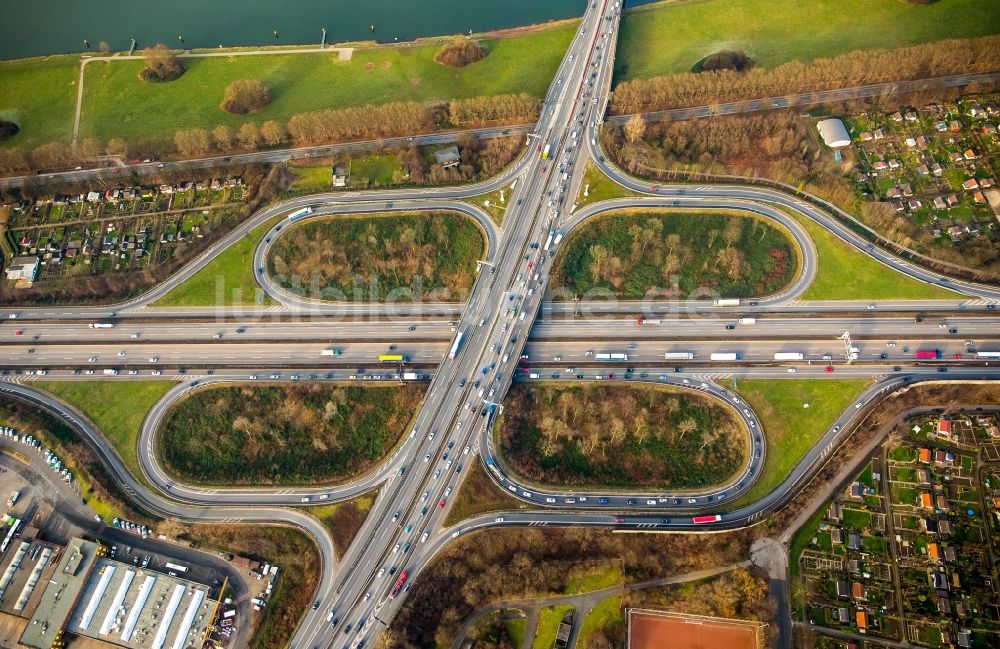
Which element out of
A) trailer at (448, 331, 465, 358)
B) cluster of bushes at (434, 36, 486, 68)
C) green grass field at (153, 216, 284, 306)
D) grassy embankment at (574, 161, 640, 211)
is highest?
cluster of bushes at (434, 36, 486, 68)

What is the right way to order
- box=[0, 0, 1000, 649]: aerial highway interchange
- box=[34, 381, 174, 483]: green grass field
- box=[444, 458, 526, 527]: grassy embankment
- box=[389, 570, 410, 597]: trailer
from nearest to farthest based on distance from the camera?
box=[389, 570, 410, 597]: trailer → box=[0, 0, 1000, 649]: aerial highway interchange → box=[444, 458, 526, 527]: grassy embankment → box=[34, 381, 174, 483]: green grass field

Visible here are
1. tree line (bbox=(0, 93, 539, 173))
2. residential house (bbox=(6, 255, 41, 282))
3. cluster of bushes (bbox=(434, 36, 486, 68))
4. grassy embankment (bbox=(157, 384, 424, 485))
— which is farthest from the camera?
cluster of bushes (bbox=(434, 36, 486, 68))

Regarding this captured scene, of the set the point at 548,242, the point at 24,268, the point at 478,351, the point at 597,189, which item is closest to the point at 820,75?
the point at 597,189

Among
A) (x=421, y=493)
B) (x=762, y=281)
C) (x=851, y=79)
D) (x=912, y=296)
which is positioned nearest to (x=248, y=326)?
(x=421, y=493)

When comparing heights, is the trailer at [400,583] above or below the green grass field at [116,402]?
below

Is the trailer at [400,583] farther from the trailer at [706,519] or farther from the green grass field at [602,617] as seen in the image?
the trailer at [706,519]

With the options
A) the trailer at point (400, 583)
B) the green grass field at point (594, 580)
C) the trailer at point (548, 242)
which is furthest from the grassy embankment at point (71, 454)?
the trailer at point (548, 242)

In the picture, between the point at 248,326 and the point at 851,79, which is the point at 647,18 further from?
the point at 248,326

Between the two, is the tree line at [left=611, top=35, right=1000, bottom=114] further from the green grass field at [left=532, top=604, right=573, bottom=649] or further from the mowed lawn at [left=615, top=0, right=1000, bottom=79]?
the green grass field at [left=532, top=604, right=573, bottom=649]

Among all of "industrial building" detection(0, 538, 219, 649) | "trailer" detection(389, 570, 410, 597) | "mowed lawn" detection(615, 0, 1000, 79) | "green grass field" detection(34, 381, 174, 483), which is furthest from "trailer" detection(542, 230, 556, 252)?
"industrial building" detection(0, 538, 219, 649)
